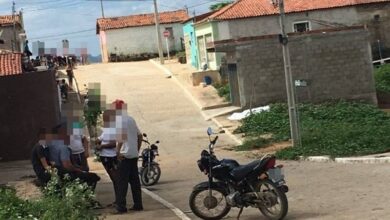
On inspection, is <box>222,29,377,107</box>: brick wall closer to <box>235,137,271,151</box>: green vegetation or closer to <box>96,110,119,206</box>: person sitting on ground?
<box>235,137,271,151</box>: green vegetation

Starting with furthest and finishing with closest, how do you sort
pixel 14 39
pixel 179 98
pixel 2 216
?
1. pixel 14 39
2. pixel 179 98
3. pixel 2 216

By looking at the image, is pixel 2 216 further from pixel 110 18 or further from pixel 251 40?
pixel 110 18

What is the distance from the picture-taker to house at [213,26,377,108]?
26.6 m

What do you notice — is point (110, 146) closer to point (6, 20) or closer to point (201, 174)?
point (201, 174)

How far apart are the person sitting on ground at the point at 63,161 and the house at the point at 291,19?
1093 inches

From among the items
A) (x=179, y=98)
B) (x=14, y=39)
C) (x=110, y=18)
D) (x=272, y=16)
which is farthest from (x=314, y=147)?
(x=110, y=18)

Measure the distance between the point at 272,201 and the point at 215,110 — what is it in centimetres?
1976

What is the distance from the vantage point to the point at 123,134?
367 inches

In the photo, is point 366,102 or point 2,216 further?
point 366,102

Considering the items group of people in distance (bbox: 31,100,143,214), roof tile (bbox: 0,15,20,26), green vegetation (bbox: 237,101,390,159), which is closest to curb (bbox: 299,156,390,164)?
green vegetation (bbox: 237,101,390,159)

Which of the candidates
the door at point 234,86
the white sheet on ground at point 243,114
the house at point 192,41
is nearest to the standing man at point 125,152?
the white sheet on ground at point 243,114

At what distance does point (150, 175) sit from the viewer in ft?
45.5

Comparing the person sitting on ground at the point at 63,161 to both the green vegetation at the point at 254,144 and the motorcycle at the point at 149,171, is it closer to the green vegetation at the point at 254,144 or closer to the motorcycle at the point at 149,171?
the motorcycle at the point at 149,171

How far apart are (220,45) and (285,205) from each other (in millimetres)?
18478
